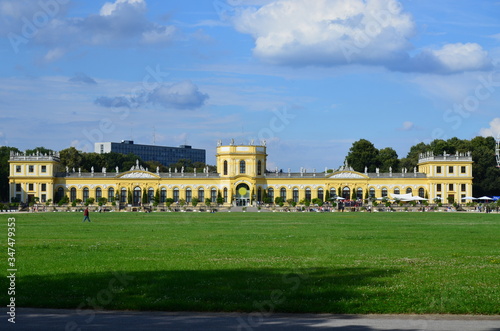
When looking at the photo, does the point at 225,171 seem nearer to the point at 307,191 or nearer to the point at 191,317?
the point at 307,191

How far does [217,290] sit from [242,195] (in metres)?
92.6

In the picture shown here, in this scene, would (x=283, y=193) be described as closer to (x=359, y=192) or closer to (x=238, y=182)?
(x=238, y=182)

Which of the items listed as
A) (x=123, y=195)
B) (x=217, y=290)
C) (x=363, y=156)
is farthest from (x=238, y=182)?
(x=217, y=290)

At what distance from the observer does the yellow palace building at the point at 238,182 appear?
108250 mm

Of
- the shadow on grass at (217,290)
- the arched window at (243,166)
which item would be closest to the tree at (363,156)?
the arched window at (243,166)

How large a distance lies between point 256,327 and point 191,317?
4.74 feet

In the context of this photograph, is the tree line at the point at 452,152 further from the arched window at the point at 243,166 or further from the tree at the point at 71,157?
the tree at the point at 71,157

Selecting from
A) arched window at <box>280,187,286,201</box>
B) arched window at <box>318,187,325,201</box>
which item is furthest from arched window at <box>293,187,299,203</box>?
arched window at <box>318,187,325,201</box>

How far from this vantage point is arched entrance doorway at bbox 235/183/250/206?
10831cm

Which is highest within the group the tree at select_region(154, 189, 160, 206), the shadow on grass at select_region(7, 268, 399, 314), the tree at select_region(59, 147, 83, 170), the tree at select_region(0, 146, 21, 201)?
the tree at select_region(59, 147, 83, 170)

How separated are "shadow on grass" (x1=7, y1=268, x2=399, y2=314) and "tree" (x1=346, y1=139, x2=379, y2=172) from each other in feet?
347

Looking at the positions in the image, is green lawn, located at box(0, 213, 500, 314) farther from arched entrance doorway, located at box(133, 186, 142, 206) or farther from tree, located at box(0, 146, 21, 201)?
tree, located at box(0, 146, 21, 201)

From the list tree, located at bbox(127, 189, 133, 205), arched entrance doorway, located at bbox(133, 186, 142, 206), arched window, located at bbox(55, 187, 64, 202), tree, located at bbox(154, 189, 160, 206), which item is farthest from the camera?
arched entrance doorway, located at bbox(133, 186, 142, 206)

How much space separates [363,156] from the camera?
124 metres
